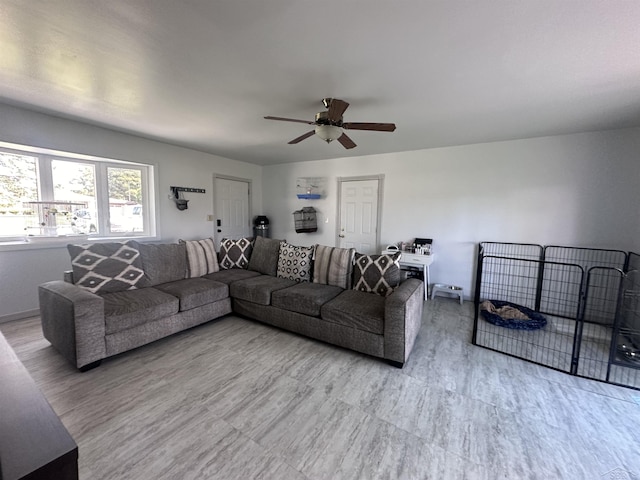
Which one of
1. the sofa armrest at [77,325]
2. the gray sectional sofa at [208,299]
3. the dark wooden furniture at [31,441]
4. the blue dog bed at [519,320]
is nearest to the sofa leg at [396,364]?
the gray sectional sofa at [208,299]

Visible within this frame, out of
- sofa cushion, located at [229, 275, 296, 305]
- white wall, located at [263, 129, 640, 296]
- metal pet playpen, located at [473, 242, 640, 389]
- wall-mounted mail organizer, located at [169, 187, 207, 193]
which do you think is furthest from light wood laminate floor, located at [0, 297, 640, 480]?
wall-mounted mail organizer, located at [169, 187, 207, 193]

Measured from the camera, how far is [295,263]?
354 centimetres

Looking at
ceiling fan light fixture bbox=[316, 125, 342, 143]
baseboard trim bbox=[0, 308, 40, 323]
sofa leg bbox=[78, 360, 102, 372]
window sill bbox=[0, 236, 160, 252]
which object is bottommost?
sofa leg bbox=[78, 360, 102, 372]

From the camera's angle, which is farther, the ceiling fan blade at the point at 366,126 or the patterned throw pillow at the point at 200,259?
the patterned throw pillow at the point at 200,259

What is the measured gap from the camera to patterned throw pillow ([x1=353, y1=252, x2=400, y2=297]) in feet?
9.71

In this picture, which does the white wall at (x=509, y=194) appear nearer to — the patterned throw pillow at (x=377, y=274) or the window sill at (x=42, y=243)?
the patterned throw pillow at (x=377, y=274)

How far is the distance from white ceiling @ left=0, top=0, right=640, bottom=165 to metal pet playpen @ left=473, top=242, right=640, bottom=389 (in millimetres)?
1565

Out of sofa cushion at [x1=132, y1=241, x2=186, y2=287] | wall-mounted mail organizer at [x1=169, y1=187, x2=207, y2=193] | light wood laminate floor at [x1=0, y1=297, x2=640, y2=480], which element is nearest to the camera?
light wood laminate floor at [x1=0, y1=297, x2=640, y2=480]

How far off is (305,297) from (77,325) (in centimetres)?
196

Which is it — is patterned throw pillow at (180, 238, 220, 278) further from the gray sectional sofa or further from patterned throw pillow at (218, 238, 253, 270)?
patterned throw pillow at (218, 238, 253, 270)

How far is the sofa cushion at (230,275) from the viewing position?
11.4 ft

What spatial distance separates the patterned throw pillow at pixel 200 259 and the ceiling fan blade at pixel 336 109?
2.58 metres

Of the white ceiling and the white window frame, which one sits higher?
the white ceiling

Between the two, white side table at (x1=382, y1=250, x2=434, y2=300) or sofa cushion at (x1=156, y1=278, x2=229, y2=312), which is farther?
white side table at (x1=382, y1=250, x2=434, y2=300)
